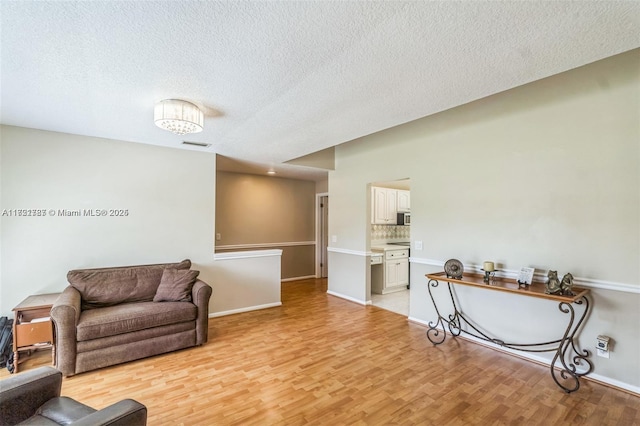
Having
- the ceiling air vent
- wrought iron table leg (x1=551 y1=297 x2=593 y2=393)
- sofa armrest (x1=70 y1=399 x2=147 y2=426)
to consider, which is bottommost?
wrought iron table leg (x1=551 y1=297 x2=593 y2=393)

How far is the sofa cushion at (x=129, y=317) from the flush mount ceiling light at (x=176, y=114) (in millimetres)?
1922

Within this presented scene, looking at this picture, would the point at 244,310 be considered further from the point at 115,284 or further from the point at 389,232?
the point at 389,232

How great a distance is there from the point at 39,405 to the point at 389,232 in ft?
19.8

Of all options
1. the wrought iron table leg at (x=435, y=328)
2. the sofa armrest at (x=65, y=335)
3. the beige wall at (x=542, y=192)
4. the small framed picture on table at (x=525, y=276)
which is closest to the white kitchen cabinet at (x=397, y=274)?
the beige wall at (x=542, y=192)

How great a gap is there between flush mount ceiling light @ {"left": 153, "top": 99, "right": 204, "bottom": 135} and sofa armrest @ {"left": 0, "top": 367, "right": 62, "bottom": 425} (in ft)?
6.28

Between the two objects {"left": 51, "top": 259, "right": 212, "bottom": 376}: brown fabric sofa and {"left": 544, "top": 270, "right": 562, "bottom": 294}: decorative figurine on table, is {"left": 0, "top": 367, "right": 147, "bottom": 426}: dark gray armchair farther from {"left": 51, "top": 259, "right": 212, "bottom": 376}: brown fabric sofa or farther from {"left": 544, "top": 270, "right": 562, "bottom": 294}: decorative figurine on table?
{"left": 544, "top": 270, "right": 562, "bottom": 294}: decorative figurine on table

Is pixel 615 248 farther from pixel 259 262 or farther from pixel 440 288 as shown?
pixel 259 262

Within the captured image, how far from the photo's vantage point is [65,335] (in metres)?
2.56

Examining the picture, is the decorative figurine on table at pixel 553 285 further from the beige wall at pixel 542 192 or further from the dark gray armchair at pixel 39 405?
the dark gray armchair at pixel 39 405

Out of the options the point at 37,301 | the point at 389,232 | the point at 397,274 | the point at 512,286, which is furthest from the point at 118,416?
the point at 389,232

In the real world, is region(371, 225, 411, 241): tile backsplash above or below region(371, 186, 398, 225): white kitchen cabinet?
below

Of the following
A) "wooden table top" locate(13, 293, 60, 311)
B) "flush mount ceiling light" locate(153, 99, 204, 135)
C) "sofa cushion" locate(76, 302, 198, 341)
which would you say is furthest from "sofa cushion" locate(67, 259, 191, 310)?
"flush mount ceiling light" locate(153, 99, 204, 135)

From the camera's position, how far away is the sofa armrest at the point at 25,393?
140cm

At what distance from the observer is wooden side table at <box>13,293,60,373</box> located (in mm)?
2656
